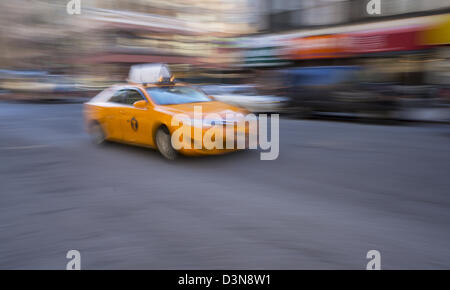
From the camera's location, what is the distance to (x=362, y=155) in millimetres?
7422

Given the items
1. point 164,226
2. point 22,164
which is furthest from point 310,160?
point 22,164

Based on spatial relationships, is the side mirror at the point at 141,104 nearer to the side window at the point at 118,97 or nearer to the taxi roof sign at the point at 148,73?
the side window at the point at 118,97

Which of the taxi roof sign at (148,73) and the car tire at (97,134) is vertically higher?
the taxi roof sign at (148,73)

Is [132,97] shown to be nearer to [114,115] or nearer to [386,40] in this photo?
[114,115]

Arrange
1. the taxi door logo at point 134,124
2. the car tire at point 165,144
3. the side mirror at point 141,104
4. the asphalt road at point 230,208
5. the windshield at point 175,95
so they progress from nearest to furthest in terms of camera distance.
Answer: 1. the asphalt road at point 230,208
2. the car tire at point 165,144
3. the side mirror at point 141,104
4. the windshield at point 175,95
5. the taxi door logo at point 134,124

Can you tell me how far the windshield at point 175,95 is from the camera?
7.61 m

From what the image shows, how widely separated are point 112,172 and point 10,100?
20859 mm

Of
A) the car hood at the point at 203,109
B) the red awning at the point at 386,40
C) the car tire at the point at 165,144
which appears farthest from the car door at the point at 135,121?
the red awning at the point at 386,40

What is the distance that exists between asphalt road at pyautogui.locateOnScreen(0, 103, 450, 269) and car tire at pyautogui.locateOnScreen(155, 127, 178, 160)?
8.7 inches

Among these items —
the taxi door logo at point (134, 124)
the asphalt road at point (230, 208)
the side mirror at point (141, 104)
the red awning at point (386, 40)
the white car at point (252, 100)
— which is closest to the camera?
the asphalt road at point (230, 208)

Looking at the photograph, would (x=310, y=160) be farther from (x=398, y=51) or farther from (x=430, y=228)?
(x=398, y=51)

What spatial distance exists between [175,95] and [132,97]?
84 cm

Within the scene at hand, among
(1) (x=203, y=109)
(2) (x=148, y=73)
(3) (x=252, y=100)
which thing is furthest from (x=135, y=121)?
(3) (x=252, y=100)

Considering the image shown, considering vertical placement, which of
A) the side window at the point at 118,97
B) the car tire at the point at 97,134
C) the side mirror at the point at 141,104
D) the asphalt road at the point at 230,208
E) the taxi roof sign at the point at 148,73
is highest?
the taxi roof sign at the point at 148,73
